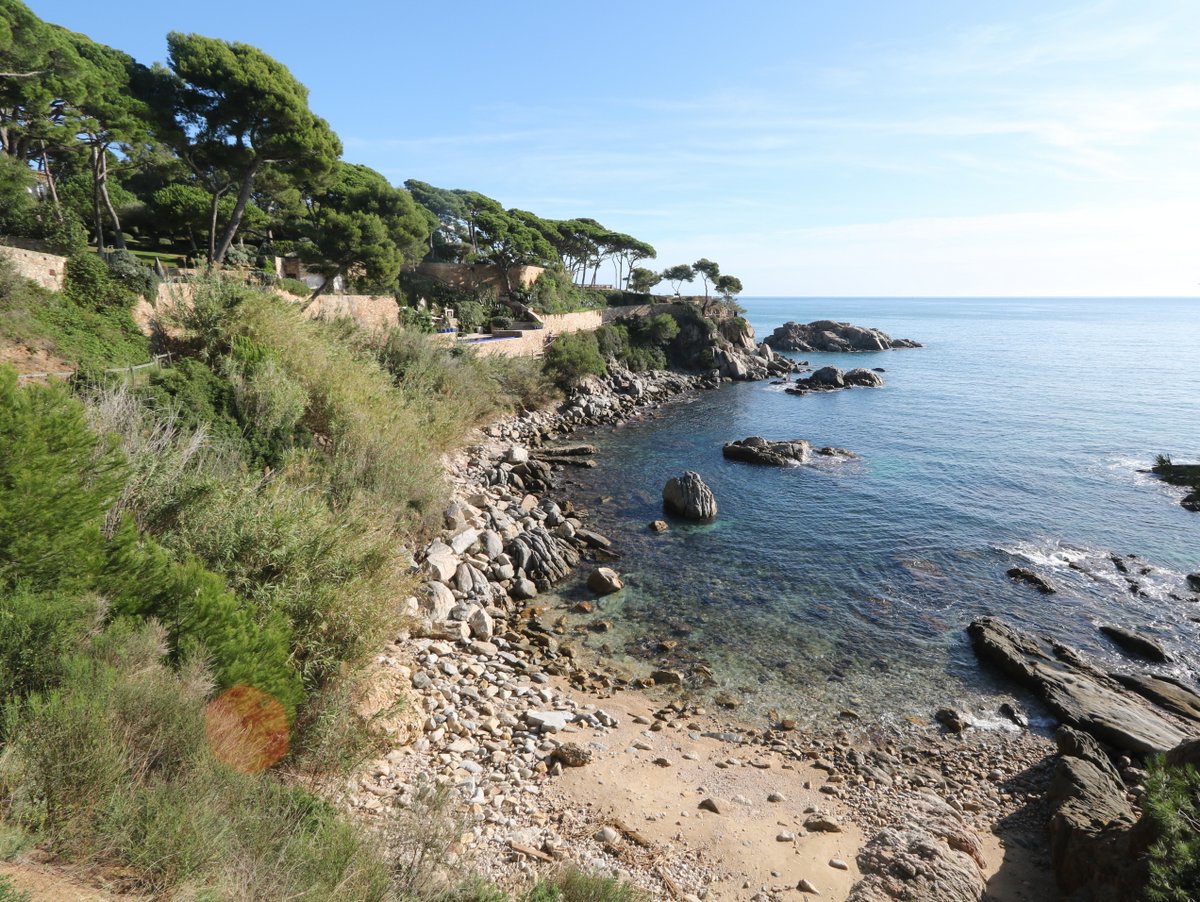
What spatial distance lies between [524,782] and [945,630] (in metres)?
11.8

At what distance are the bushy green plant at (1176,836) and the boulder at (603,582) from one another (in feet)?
36.6

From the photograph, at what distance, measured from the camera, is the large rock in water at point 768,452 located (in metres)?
28.7

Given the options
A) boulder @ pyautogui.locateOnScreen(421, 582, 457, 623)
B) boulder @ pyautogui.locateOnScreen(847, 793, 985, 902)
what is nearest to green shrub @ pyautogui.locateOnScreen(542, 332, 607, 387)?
boulder @ pyautogui.locateOnScreen(421, 582, 457, 623)

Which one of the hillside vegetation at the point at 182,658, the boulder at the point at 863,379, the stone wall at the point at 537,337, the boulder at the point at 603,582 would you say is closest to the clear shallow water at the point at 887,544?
the boulder at the point at 603,582

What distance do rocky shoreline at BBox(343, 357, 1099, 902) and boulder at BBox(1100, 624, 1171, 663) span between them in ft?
18.4

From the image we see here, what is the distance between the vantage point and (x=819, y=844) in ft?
26.6

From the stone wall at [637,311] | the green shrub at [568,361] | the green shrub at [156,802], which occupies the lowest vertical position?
the green shrub at [156,802]

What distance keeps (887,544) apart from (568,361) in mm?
24297

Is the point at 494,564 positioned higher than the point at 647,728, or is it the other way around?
the point at 494,564

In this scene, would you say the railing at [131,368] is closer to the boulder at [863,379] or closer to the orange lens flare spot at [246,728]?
the orange lens flare spot at [246,728]

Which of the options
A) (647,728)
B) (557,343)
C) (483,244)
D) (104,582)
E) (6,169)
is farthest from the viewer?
(483,244)

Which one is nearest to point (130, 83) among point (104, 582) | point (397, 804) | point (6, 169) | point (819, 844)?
point (6, 169)

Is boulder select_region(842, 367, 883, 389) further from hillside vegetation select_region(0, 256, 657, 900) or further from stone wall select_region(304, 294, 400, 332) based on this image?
hillside vegetation select_region(0, 256, 657, 900)

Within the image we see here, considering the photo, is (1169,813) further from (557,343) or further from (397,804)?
(557,343)
